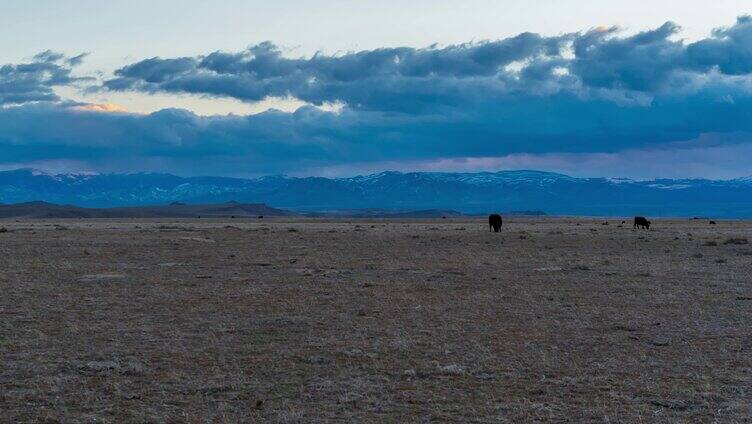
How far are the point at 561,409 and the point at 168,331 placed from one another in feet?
27.1

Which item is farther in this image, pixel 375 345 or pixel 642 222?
pixel 642 222

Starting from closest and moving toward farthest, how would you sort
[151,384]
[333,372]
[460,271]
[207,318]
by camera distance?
[151,384]
[333,372]
[207,318]
[460,271]

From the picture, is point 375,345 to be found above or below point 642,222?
below

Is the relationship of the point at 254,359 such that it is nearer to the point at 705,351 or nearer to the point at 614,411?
the point at 614,411

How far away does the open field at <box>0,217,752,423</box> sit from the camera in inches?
427

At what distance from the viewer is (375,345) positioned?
14883 millimetres

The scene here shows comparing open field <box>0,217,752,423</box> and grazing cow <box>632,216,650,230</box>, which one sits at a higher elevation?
grazing cow <box>632,216,650,230</box>

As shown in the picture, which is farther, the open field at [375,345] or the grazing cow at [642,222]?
the grazing cow at [642,222]

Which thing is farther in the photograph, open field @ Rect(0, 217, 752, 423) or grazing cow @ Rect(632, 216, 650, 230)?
grazing cow @ Rect(632, 216, 650, 230)

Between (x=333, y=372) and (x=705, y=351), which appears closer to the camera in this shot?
(x=333, y=372)

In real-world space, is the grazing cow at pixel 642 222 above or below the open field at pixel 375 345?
above

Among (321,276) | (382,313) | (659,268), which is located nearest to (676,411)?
(382,313)

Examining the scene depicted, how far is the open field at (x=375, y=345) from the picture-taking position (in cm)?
1084

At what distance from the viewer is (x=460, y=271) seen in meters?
29.6
